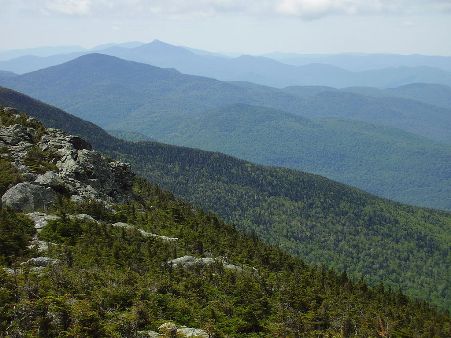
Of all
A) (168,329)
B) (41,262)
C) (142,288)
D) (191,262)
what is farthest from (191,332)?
(191,262)

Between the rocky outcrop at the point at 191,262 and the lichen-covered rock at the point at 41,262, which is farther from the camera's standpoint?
the rocky outcrop at the point at 191,262

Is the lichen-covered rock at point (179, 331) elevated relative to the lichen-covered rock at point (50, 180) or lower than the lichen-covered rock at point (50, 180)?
lower

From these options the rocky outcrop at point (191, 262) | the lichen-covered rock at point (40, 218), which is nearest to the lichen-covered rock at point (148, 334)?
the rocky outcrop at point (191, 262)

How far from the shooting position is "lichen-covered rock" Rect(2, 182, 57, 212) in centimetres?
5688

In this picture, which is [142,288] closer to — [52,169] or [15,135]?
[52,169]

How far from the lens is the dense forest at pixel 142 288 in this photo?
1158 inches

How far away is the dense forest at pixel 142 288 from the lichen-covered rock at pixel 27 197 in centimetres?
164

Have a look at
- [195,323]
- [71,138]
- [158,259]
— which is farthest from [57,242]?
[71,138]

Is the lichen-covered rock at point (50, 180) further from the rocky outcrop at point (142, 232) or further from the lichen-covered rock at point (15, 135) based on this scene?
the lichen-covered rock at point (15, 135)

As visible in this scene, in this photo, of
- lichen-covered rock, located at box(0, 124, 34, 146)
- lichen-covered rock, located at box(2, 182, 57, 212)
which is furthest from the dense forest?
lichen-covered rock, located at box(0, 124, 34, 146)

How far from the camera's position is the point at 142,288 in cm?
3903

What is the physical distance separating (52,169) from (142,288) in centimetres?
4022

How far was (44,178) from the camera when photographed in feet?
209

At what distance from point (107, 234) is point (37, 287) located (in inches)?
923
